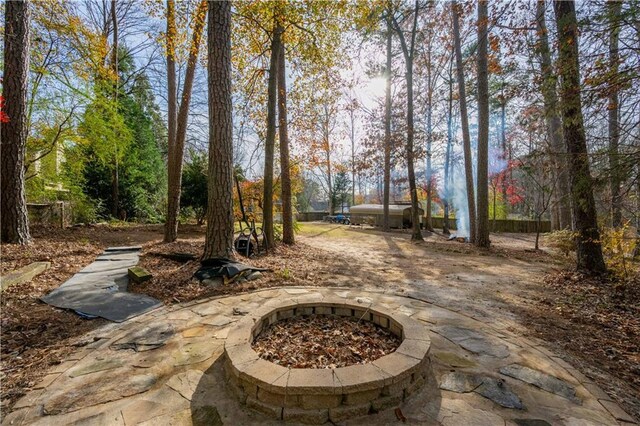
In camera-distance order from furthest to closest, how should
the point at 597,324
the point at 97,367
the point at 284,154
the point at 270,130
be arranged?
the point at 284,154 → the point at 270,130 → the point at 597,324 → the point at 97,367

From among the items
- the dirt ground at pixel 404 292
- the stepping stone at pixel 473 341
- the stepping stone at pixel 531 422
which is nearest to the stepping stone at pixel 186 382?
the dirt ground at pixel 404 292

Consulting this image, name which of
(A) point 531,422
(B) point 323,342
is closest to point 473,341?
(A) point 531,422

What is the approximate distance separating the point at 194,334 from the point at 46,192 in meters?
8.18

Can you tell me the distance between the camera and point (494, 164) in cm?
1558

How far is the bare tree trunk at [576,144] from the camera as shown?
332 cm

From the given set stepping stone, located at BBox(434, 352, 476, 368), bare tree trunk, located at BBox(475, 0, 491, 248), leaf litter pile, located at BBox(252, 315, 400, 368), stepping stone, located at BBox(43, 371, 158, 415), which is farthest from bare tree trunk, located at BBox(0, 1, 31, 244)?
bare tree trunk, located at BBox(475, 0, 491, 248)

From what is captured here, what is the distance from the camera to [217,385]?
1801 mm

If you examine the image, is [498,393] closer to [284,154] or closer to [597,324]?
[597,324]

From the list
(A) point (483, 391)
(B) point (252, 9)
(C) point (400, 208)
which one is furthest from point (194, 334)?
(C) point (400, 208)

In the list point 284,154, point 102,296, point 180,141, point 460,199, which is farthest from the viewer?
point 460,199

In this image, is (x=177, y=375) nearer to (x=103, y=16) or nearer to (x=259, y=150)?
(x=259, y=150)

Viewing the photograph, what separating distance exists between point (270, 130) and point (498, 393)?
560cm

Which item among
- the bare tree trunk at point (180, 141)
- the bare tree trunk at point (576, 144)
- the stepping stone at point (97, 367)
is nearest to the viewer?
the stepping stone at point (97, 367)

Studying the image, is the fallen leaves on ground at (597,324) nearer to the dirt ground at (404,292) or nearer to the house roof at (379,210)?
the dirt ground at (404,292)
